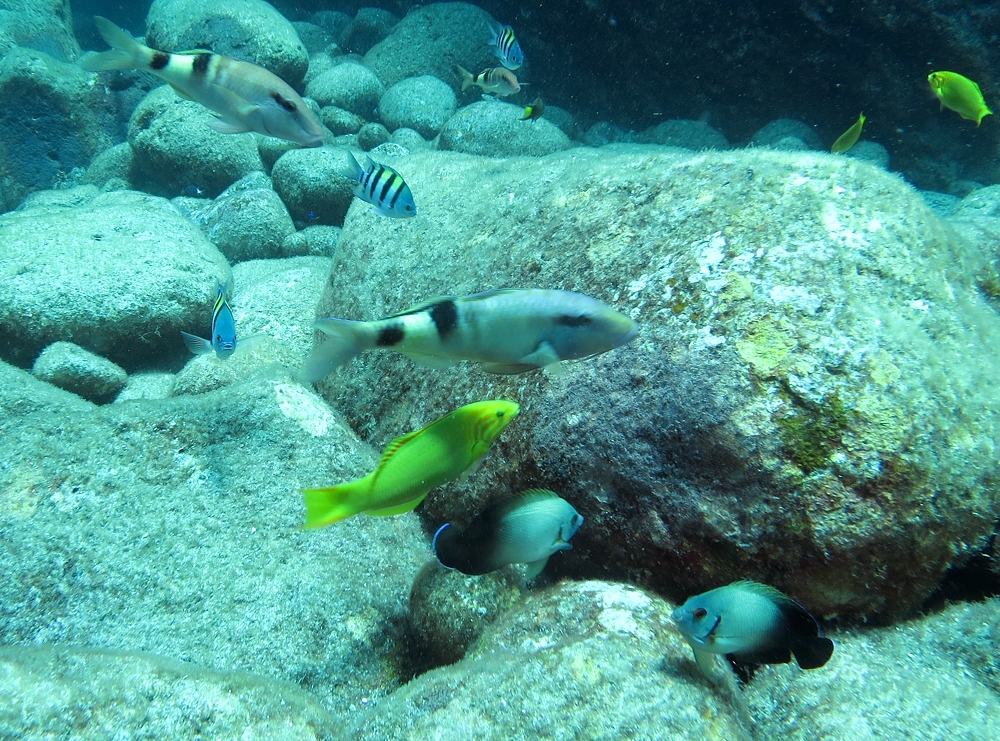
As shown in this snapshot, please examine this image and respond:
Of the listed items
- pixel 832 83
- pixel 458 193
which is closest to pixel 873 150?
pixel 832 83

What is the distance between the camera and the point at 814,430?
2.03 m

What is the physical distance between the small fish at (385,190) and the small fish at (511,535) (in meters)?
2.41

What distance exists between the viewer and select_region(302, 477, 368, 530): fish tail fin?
164cm

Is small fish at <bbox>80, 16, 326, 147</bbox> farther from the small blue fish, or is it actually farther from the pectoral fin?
the pectoral fin

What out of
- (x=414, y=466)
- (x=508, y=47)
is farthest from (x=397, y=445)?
(x=508, y=47)

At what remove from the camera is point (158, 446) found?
294 centimetres

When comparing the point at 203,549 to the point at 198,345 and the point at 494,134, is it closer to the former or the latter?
the point at 198,345

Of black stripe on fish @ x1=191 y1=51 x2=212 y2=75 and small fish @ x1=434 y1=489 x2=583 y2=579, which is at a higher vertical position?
black stripe on fish @ x1=191 y1=51 x2=212 y2=75

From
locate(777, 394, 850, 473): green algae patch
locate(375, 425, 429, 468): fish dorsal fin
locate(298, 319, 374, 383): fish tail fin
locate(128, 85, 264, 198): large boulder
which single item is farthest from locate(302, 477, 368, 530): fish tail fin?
locate(128, 85, 264, 198): large boulder

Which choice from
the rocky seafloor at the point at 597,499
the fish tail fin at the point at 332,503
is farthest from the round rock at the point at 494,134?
the fish tail fin at the point at 332,503

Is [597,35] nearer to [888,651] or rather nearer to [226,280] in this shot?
[226,280]

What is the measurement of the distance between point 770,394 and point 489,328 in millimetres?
1260

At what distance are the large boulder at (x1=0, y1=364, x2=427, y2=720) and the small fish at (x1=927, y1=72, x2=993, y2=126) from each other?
7.39 m

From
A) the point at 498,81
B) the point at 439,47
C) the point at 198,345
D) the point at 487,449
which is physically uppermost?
the point at 498,81
